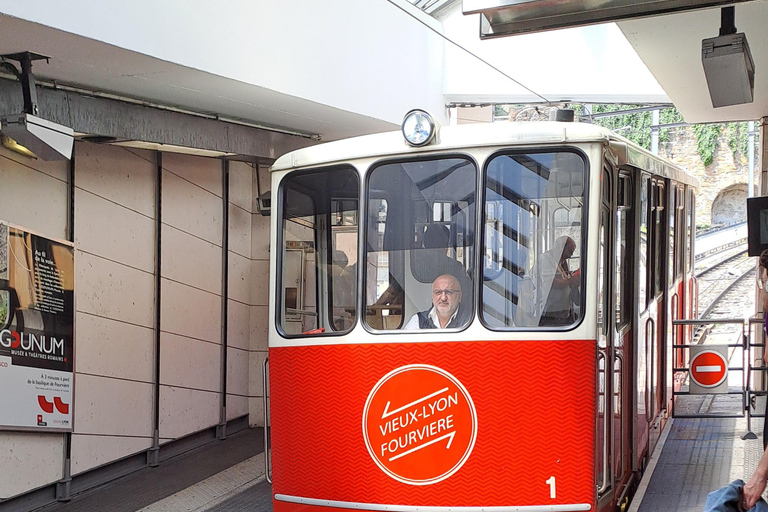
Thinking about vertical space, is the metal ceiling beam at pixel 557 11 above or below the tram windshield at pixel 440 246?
above

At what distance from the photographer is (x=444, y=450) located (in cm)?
461

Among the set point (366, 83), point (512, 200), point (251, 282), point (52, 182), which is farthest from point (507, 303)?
point (251, 282)

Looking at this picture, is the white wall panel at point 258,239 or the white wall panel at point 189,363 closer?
the white wall panel at point 189,363

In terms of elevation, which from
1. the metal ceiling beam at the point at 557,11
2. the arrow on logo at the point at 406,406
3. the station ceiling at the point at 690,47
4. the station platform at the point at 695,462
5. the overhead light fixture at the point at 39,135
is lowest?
the station platform at the point at 695,462

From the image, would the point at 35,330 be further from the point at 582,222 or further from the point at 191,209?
the point at 582,222

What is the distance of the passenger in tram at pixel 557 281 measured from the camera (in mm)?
4562

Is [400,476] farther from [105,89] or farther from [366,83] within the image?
[366,83]

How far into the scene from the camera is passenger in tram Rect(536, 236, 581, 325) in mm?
4562

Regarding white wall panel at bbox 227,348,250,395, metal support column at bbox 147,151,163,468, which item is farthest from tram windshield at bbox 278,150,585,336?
white wall panel at bbox 227,348,250,395

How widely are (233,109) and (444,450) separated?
437cm

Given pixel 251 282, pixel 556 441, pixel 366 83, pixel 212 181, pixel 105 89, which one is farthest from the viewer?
pixel 251 282

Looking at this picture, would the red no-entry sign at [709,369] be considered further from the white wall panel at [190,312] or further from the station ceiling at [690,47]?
the white wall panel at [190,312]

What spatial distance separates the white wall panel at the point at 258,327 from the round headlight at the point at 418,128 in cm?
631

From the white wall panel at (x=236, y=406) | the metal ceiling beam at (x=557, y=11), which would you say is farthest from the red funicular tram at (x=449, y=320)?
the white wall panel at (x=236, y=406)
